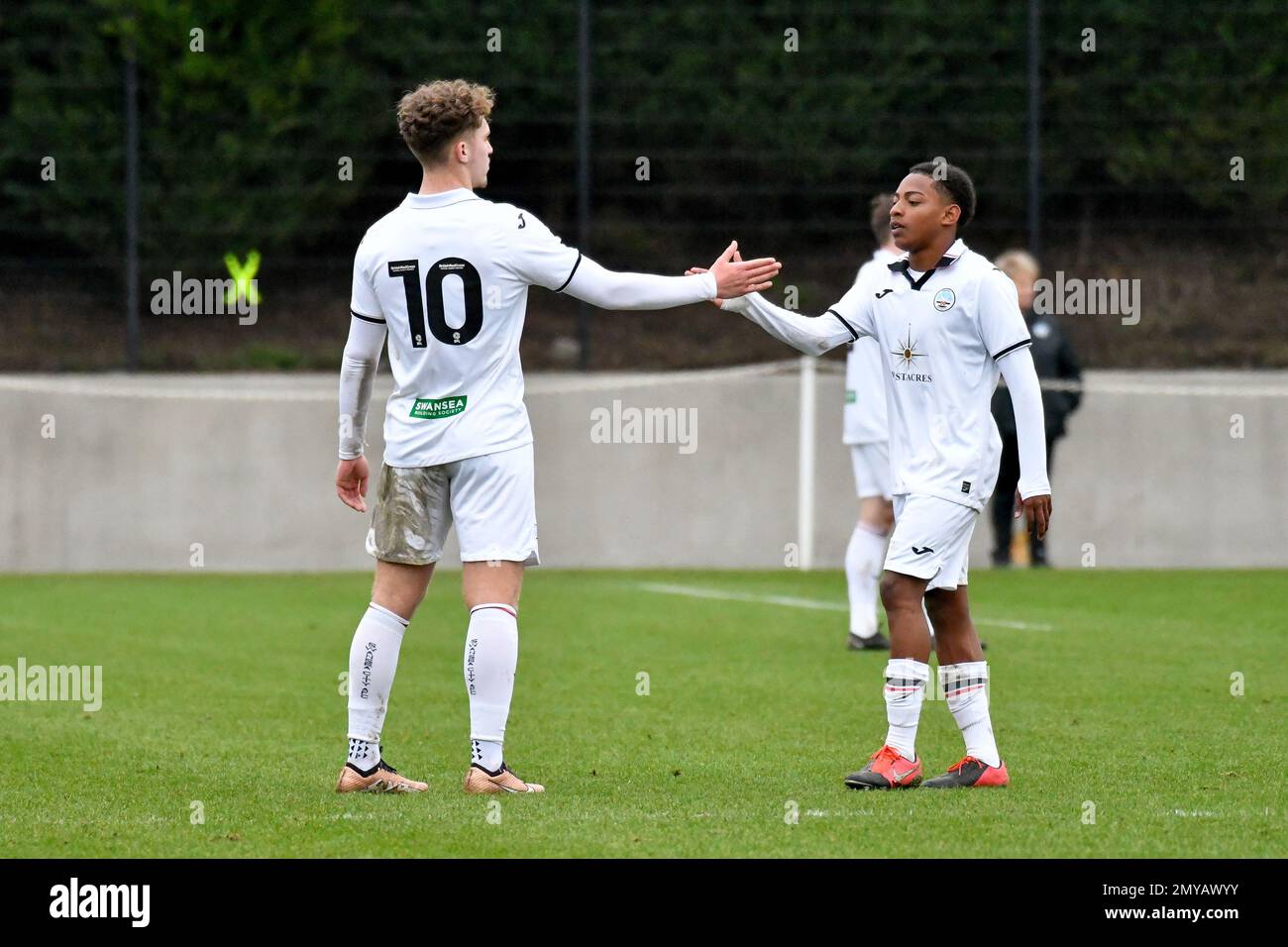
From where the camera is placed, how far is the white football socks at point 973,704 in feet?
19.7

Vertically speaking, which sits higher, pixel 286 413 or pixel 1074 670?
pixel 286 413

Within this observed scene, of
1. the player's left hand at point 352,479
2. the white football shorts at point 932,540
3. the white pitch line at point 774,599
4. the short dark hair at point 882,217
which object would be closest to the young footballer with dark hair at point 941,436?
the white football shorts at point 932,540

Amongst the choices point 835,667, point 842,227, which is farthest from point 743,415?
point 835,667

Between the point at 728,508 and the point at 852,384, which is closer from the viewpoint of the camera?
the point at 852,384

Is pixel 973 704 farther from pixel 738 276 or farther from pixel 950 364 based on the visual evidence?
pixel 738 276

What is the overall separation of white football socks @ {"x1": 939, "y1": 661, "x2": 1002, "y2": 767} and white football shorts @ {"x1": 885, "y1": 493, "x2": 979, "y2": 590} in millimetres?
276

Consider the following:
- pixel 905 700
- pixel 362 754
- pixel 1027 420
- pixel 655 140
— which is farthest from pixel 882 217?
pixel 655 140

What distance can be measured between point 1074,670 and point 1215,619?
8.92 feet

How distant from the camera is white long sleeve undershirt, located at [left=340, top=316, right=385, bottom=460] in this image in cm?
584

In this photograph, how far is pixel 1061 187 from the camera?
55.5ft

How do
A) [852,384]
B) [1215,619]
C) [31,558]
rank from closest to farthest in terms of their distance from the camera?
1. [852,384]
2. [1215,619]
3. [31,558]

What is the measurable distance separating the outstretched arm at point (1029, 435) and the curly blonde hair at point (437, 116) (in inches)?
68.9

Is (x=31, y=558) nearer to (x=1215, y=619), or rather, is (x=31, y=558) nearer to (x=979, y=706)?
(x=1215, y=619)

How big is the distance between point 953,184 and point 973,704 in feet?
5.29
